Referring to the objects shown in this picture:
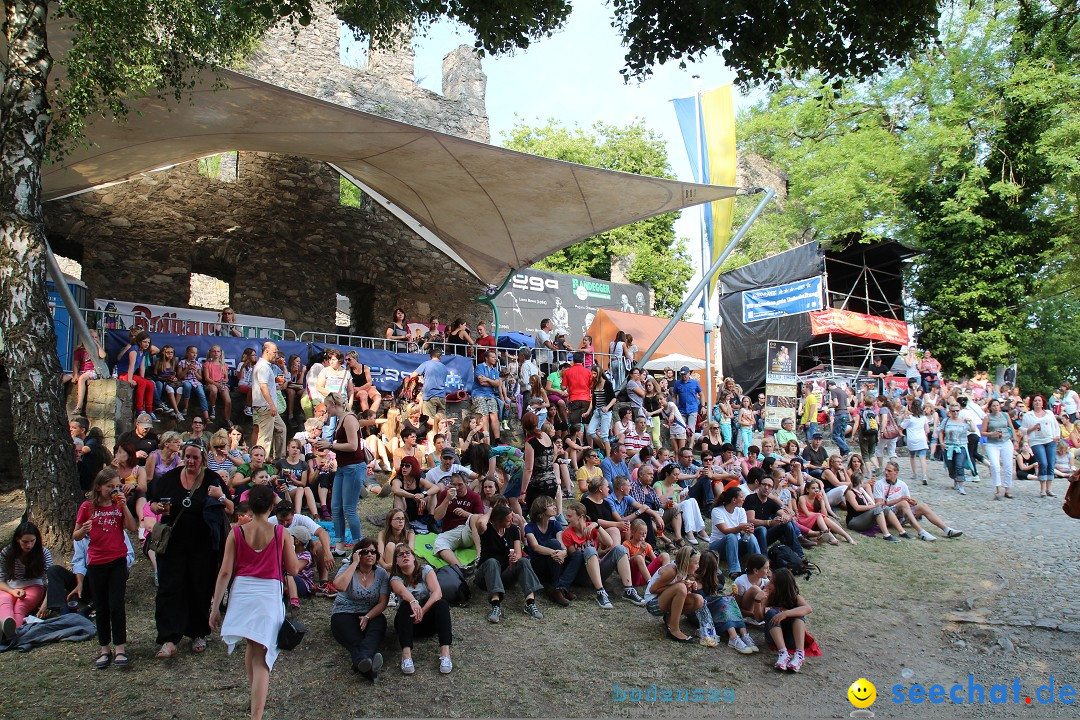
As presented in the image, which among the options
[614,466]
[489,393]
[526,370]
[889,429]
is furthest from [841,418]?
[614,466]

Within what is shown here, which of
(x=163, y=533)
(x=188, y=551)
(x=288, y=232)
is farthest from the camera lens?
(x=288, y=232)

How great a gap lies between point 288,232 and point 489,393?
511cm

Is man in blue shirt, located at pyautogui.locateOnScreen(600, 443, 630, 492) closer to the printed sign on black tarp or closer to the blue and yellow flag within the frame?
the blue and yellow flag

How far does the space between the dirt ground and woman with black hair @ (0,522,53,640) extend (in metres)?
0.43

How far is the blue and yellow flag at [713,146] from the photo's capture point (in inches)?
540

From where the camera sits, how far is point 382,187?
1313cm

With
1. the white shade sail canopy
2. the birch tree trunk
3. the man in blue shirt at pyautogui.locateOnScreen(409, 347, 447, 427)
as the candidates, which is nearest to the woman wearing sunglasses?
the birch tree trunk

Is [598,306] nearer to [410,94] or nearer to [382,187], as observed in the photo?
[410,94]

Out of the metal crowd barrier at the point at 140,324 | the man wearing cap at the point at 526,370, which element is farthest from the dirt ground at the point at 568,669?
the man wearing cap at the point at 526,370

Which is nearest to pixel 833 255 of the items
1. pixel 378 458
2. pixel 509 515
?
pixel 378 458

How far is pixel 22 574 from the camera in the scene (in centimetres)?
571

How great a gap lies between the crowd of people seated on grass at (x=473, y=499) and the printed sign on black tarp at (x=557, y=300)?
682 cm

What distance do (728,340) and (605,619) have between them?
19179 mm

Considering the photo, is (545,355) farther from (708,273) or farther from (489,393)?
(708,273)
